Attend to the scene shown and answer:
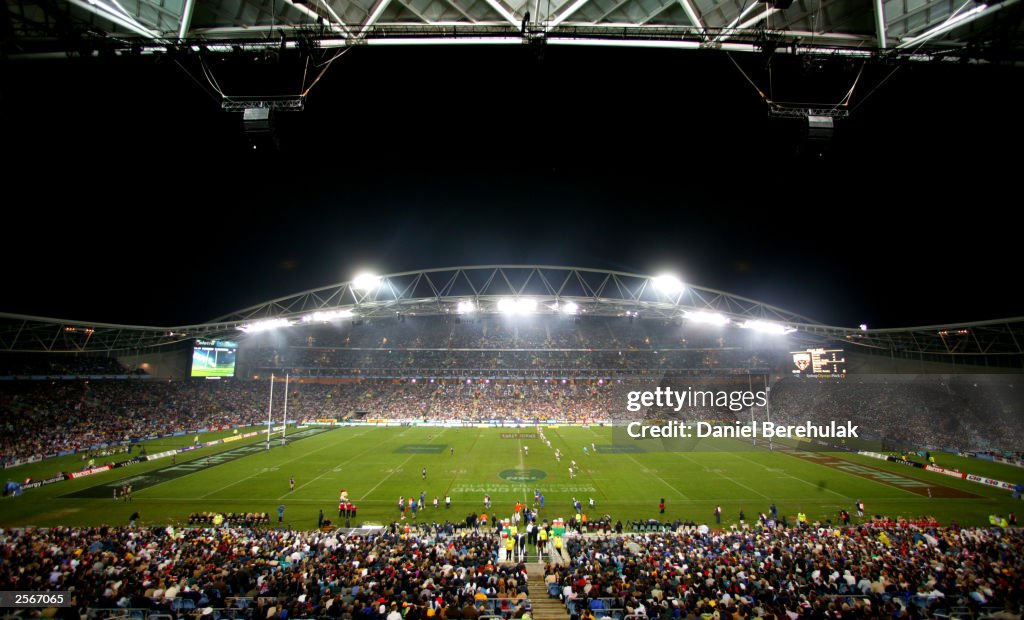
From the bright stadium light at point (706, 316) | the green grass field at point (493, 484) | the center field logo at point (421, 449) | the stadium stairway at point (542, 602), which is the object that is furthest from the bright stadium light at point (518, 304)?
the stadium stairway at point (542, 602)

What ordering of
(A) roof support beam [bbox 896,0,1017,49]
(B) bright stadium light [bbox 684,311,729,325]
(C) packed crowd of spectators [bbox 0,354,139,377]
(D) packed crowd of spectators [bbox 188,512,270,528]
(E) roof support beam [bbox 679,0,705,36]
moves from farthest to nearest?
(B) bright stadium light [bbox 684,311,729,325], (C) packed crowd of spectators [bbox 0,354,139,377], (D) packed crowd of spectators [bbox 188,512,270,528], (E) roof support beam [bbox 679,0,705,36], (A) roof support beam [bbox 896,0,1017,49]

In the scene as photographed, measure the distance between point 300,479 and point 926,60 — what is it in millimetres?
35802

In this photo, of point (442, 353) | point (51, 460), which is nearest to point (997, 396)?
point (442, 353)

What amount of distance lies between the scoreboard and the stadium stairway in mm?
48179

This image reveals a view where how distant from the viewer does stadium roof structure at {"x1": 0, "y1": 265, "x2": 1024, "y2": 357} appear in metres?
36.6

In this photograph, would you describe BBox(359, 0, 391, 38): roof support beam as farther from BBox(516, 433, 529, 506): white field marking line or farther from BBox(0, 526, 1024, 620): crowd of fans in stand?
BBox(516, 433, 529, 506): white field marking line

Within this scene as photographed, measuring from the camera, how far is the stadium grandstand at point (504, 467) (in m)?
11.5

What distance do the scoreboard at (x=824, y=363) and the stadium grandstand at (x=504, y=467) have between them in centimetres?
37

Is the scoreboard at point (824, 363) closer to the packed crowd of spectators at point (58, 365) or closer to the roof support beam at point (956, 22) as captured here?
the roof support beam at point (956, 22)

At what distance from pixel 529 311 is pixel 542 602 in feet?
130

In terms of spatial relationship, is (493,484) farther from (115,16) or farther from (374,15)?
(115,16)

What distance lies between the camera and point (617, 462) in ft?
123

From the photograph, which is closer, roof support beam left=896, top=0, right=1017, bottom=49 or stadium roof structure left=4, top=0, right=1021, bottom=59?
roof support beam left=896, top=0, right=1017, bottom=49

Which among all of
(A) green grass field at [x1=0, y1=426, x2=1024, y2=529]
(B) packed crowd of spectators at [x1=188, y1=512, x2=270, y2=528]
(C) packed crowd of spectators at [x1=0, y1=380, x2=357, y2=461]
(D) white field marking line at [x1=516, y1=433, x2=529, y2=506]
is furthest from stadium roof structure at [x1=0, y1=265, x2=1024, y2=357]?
(B) packed crowd of spectators at [x1=188, y1=512, x2=270, y2=528]
